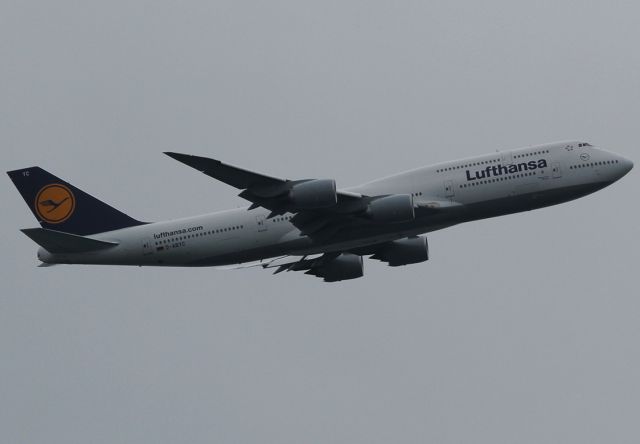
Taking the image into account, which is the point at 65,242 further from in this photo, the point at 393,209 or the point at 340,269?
the point at 393,209

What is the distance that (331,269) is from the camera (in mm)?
61094

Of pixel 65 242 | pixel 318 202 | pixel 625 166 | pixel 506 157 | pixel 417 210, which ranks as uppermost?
pixel 506 157

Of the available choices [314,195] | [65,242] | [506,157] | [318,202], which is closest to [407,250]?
[506,157]

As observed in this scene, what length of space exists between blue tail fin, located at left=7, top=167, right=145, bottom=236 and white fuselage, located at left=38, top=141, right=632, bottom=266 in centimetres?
108

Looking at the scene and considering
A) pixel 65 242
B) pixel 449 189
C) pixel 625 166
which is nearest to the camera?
pixel 449 189

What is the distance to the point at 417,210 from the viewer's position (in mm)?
53969

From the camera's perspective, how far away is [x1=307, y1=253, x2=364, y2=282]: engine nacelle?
2405 inches

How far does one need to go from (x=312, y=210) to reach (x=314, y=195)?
1070mm

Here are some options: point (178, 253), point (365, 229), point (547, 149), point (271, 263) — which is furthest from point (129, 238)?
point (547, 149)

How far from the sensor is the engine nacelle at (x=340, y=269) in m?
61.1

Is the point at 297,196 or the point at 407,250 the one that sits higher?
the point at 297,196

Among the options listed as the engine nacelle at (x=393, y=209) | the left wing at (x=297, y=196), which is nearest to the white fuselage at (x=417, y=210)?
the engine nacelle at (x=393, y=209)

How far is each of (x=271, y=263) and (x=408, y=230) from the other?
9.43 m

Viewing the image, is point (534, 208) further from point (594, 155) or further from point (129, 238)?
point (129, 238)
